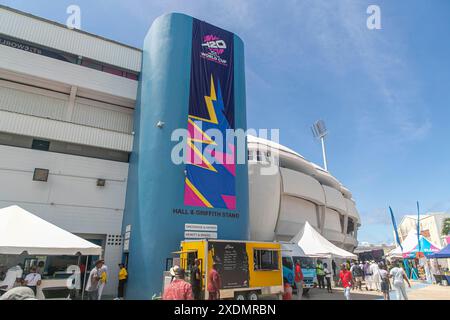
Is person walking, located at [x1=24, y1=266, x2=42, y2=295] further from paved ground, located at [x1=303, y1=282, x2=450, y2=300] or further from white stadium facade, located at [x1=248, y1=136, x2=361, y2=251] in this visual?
white stadium facade, located at [x1=248, y1=136, x2=361, y2=251]

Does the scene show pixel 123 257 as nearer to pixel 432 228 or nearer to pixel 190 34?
pixel 190 34

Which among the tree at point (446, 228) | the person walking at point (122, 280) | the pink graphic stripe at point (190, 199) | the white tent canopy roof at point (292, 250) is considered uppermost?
the tree at point (446, 228)

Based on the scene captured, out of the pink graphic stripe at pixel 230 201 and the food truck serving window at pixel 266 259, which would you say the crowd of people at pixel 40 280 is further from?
the food truck serving window at pixel 266 259

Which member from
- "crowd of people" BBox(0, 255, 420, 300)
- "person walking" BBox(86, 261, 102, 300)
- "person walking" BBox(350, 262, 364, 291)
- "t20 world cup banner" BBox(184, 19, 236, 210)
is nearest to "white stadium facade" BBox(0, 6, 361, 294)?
"crowd of people" BBox(0, 255, 420, 300)

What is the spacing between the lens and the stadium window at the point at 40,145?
17.3 meters

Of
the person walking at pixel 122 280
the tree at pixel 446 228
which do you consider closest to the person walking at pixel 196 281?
the person walking at pixel 122 280

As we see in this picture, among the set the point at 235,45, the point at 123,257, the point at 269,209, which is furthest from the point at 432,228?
the point at 123,257

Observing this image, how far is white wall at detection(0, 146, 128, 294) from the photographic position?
16.1 metres

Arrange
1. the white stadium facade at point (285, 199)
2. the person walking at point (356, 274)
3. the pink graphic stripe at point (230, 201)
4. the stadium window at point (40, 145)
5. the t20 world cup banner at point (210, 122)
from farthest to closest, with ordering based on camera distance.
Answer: the white stadium facade at point (285, 199), the person walking at point (356, 274), the pink graphic stripe at point (230, 201), the t20 world cup banner at point (210, 122), the stadium window at point (40, 145)

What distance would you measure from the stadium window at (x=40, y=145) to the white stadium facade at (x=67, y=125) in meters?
0.05

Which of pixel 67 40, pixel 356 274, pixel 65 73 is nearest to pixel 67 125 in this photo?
pixel 65 73

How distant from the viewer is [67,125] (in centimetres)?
1788

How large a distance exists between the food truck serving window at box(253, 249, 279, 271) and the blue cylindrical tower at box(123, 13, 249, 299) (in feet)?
13.2

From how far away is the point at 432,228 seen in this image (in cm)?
7069
